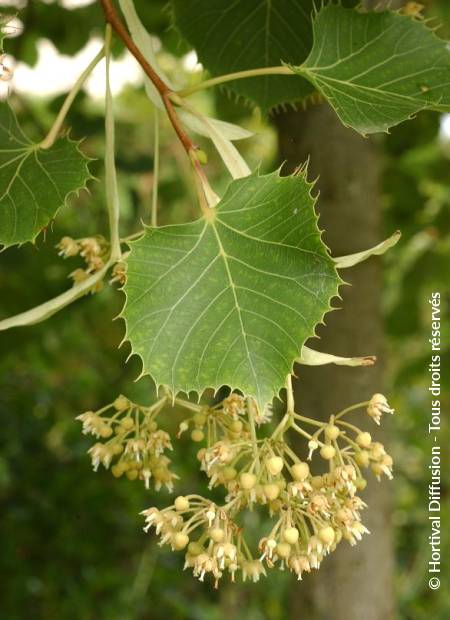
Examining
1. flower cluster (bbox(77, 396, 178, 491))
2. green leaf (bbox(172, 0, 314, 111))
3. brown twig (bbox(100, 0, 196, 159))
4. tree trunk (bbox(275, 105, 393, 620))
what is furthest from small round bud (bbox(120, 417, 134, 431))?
tree trunk (bbox(275, 105, 393, 620))

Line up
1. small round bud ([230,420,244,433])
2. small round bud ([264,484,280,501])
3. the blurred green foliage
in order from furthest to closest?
1. the blurred green foliage
2. small round bud ([230,420,244,433])
3. small round bud ([264,484,280,501])

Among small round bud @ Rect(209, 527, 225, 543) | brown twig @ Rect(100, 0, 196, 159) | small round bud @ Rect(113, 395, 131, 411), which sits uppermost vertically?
brown twig @ Rect(100, 0, 196, 159)

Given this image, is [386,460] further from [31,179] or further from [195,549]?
[31,179]

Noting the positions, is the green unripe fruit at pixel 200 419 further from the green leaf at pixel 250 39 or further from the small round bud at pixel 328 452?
the green leaf at pixel 250 39

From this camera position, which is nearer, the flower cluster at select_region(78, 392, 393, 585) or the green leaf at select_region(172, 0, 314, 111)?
the flower cluster at select_region(78, 392, 393, 585)

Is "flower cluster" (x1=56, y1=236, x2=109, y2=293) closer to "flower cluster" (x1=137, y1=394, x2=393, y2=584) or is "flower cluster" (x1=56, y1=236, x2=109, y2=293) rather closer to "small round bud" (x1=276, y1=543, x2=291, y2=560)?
"flower cluster" (x1=137, y1=394, x2=393, y2=584)

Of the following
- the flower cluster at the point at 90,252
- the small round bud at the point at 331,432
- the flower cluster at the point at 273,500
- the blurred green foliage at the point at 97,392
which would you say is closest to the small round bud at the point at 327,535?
the flower cluster at the point at 273,500
